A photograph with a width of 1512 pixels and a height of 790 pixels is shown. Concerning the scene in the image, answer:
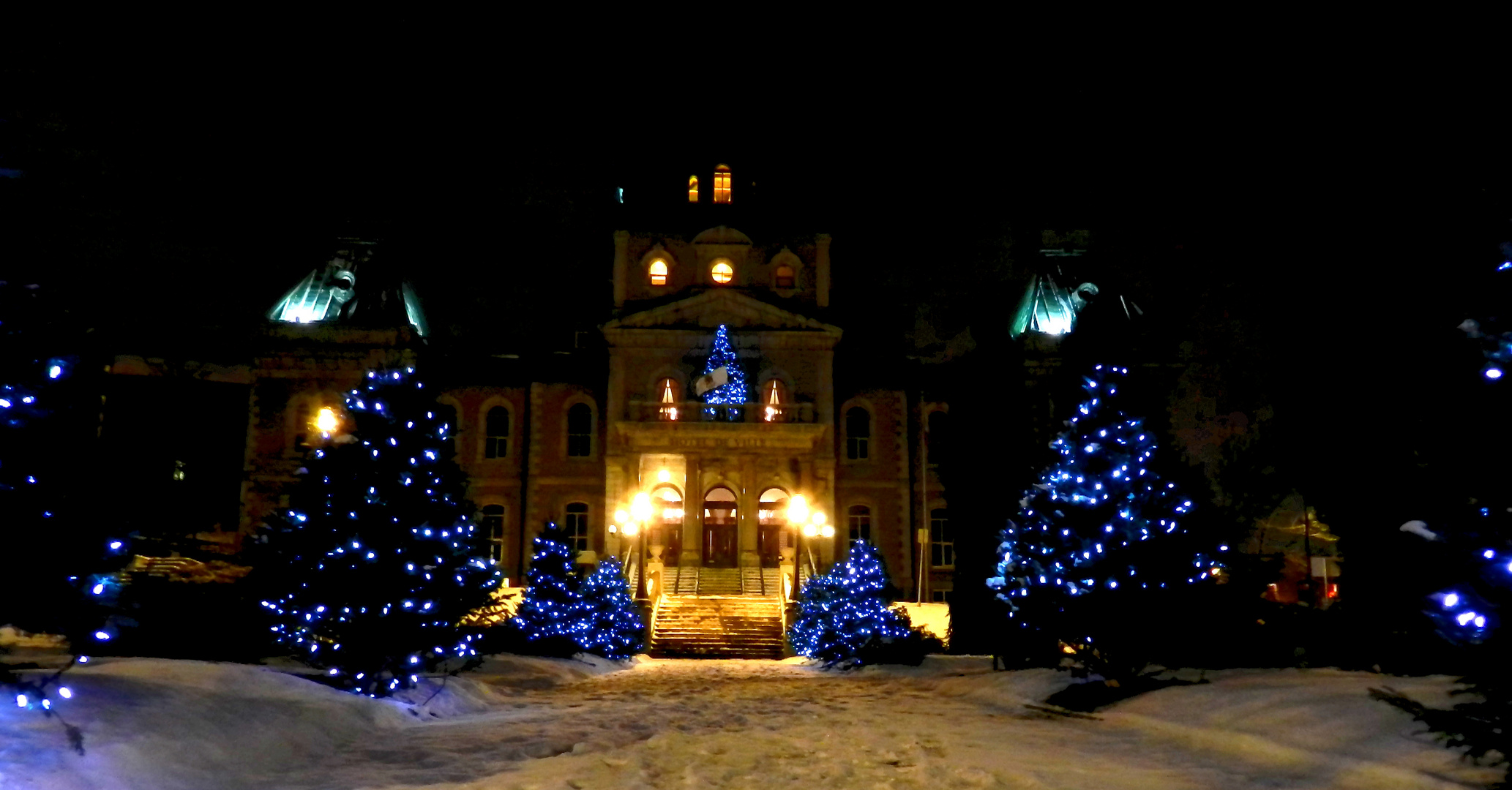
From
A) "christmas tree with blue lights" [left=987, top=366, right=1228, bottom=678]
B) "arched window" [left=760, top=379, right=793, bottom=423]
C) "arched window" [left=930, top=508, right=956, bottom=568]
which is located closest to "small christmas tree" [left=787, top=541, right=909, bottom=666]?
"christmas tree with blue lights" [left=987, top=366, right=1228, bottom=678]

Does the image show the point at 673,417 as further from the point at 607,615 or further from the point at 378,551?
the point at 378,551

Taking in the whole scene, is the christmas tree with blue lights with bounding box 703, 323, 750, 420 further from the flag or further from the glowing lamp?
the glowing lamp

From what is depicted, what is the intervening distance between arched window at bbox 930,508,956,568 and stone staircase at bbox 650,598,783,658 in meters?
8.59

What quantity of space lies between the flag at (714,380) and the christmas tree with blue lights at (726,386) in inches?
1.3

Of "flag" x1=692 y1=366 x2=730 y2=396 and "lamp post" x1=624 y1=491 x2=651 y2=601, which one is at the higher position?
"flag" x1=692 y1=366 x2=730 y2=396

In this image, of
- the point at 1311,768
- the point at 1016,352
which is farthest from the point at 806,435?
the point at 1311,768

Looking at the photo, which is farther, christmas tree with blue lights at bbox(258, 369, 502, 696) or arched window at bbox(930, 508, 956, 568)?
arched window at bbox(930, 508, 956, 568)

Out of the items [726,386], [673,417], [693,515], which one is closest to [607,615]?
[693,515]

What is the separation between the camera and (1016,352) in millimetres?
22484

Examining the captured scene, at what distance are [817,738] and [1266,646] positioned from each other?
28.8 ft

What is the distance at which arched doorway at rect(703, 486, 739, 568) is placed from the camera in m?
34.8

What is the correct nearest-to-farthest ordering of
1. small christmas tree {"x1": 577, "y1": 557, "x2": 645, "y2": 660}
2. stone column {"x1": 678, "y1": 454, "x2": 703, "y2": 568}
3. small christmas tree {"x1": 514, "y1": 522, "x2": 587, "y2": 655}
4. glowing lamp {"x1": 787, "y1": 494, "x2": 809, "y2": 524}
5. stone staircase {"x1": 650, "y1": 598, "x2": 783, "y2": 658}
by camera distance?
small christmas tree {"x1": 514, "y1": 522, "x2": 587, "y2": 655} < small christmas tree {"x1": 577, "y1": 557, "x2": 645, "y2": 660} < stone staircase {"x1": 650, "y1": 598, "x2": 783, "y2": 658} < glowing lamp {"x1": 787, "y1": 494, "x2": 809, "y2": 524} < stone column {"x1": 678, "y1": 454, "x2": 703, "y2": 568}

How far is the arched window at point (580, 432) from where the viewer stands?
122ft

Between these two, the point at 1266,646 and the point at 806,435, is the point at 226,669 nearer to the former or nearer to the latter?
the point at 1266,646
